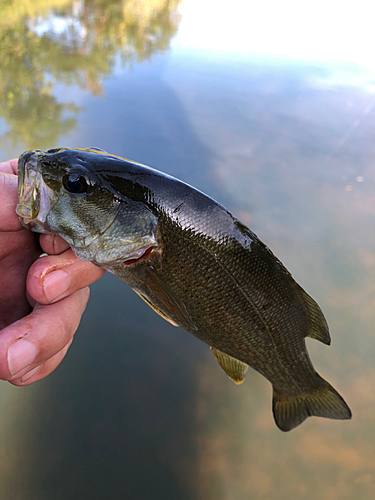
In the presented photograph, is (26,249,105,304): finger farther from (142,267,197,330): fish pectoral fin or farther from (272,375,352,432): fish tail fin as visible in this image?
(272,375,352,432): fish tail fin

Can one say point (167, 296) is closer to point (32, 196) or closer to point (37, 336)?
point (37, 336)

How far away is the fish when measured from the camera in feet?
4.28

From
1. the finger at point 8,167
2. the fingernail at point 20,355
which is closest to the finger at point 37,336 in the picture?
the fingernail at point 20,355

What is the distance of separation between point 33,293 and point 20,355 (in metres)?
0.29

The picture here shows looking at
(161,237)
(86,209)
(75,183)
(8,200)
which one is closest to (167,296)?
(161,237)

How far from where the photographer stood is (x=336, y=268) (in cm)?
338

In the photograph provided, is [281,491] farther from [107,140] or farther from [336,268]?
[107,140]

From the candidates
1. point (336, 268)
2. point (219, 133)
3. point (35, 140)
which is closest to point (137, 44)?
point (219, 133)

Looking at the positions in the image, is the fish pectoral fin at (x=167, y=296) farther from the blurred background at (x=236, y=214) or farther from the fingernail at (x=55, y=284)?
the blurred background at (x=236, y=214)

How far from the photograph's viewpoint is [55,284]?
144 cm

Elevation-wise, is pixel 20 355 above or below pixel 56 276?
below

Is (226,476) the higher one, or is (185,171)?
(185,171)

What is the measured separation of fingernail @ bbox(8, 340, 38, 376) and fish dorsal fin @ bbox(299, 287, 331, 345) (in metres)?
1.25

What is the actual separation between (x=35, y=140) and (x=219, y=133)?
2731 mm
